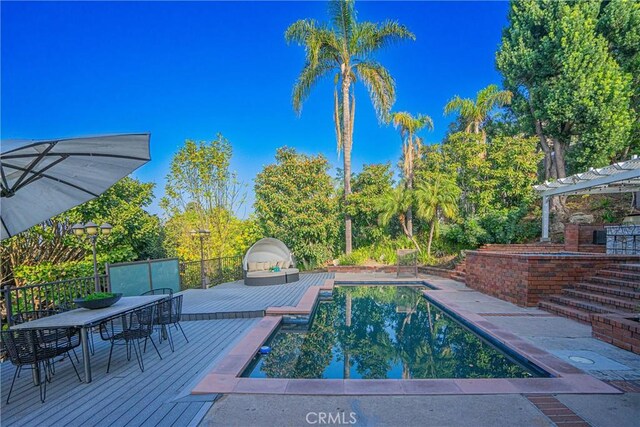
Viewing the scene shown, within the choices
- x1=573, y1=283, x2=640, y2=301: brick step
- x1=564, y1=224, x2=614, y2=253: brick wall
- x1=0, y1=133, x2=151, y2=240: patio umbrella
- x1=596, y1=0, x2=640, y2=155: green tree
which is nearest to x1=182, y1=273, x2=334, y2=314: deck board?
x1=0, y1=133, x2=151, y2=240: patio umbrella

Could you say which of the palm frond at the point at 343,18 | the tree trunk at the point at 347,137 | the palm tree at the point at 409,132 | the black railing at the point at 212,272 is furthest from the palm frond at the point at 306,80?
the black railing at the point at 212,272

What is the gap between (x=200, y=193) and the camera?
12.8 meters

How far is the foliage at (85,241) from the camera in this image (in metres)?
9.61

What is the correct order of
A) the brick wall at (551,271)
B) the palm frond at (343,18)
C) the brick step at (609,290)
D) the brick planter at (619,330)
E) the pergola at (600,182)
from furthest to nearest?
the palm frond at (343,18)
the pergola at (600,182)
the brick wall at (551,271)
the brick step at (609,290)
the brick planter at (619,330)

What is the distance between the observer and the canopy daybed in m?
10.2

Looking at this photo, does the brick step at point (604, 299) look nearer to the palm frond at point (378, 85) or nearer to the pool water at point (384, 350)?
the pool water at point (384, 350)

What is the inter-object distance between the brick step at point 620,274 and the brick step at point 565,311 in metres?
1.14

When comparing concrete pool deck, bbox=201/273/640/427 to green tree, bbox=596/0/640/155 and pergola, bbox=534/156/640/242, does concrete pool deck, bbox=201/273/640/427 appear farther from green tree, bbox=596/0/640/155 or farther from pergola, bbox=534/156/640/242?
green tree, bbox=596/0/640/155

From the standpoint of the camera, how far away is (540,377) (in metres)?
3.52

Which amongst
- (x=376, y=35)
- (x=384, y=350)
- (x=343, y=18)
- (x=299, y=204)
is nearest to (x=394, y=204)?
(x=299, y=204)

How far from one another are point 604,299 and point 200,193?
40.9 feet

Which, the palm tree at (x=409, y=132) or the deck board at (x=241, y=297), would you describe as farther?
the palm tree at (x=409, y=132)

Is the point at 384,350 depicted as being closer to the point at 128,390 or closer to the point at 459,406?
the point at 459,406

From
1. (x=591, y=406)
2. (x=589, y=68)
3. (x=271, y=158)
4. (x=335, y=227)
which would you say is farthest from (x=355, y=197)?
(x=591, y=406)
